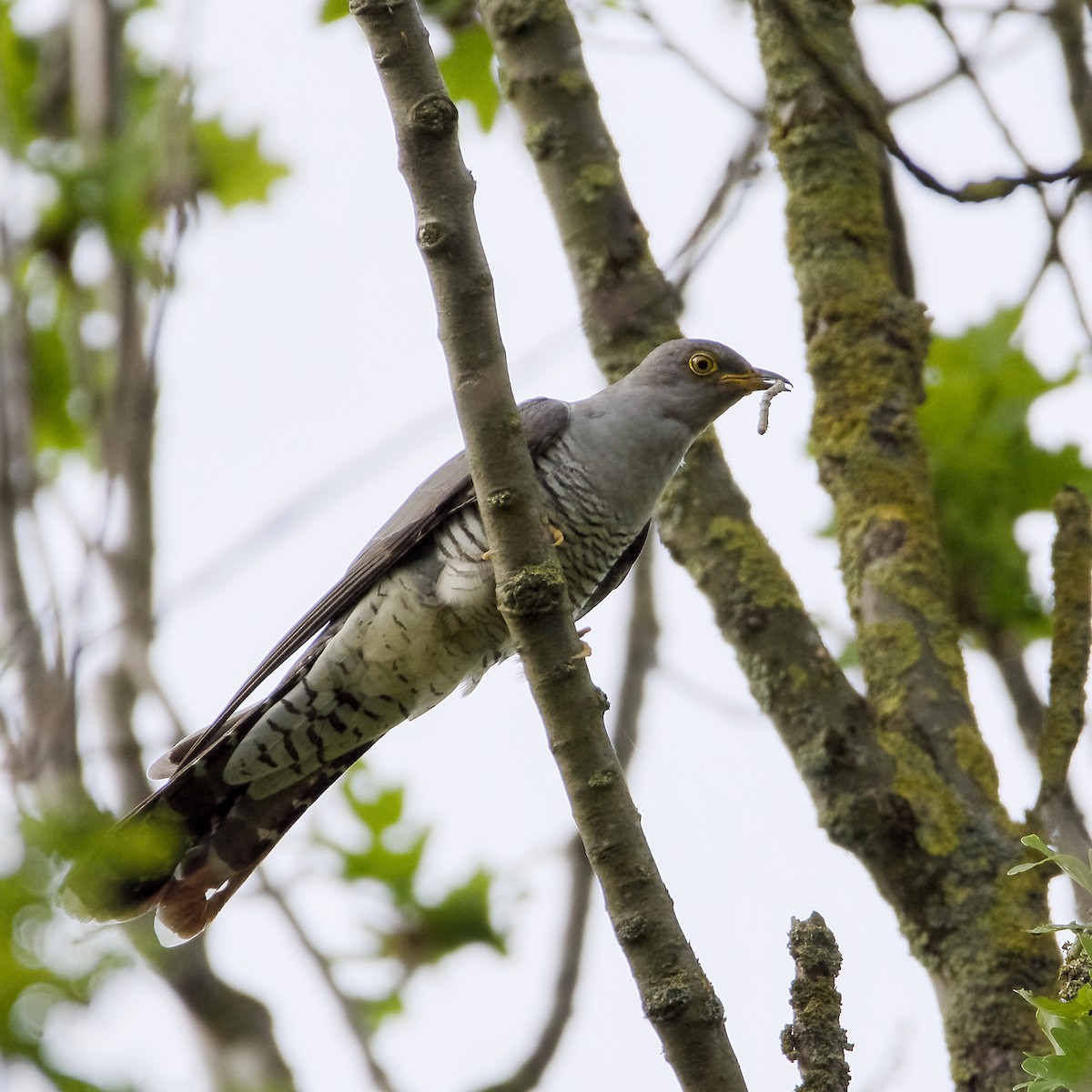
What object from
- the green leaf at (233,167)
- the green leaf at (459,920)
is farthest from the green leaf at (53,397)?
the green leaf at (459,920)

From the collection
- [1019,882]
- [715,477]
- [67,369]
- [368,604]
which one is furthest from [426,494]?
[1019,882]

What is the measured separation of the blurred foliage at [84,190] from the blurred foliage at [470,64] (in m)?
0.74

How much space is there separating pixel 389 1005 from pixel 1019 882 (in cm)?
173

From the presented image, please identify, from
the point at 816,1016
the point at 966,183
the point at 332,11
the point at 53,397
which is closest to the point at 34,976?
the point at 816,1016

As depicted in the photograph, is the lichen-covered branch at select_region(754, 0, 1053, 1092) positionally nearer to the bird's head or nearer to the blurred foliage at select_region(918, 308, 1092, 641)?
the blurred foliage at select_region(918, 308, 1092, 641)

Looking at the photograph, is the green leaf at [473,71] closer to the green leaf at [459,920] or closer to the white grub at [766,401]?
the white grub at [766,401]

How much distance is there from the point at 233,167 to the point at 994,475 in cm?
275

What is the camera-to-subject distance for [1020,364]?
364 cm

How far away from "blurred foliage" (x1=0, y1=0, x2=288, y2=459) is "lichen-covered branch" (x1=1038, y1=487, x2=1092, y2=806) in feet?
6.06

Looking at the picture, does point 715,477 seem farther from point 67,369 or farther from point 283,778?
point 67,369

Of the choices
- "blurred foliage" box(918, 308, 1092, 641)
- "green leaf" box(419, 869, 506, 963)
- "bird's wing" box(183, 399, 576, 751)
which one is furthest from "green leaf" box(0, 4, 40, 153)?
"blurred foliage" box(918, 308, 1092, 641)

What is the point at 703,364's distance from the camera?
4.18 metres

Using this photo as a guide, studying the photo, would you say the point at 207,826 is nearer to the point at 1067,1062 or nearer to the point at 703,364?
the point at 703,364

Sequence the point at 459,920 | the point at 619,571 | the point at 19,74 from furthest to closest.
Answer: the point at 19,74 < the point at 619,571 < the point at 459,920
